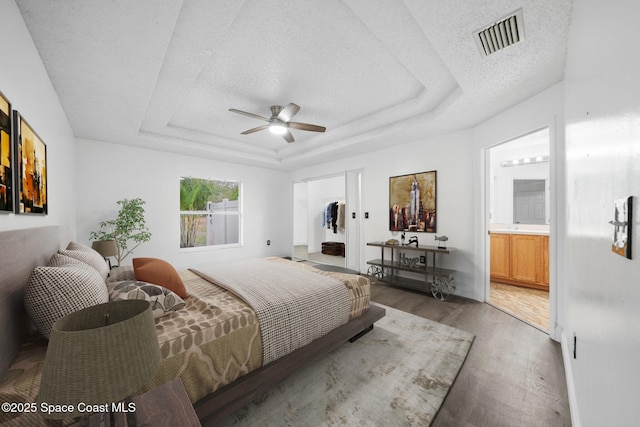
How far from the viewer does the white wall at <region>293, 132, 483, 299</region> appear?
346 cm

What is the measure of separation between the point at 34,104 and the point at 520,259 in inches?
223

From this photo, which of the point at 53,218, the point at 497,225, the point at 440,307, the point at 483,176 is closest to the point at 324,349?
the point at 440,307

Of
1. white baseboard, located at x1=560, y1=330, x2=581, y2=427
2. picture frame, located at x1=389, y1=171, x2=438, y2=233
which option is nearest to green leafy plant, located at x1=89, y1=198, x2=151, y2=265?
picture frame, located at x1=389, y1=171, x2=438, y2=233

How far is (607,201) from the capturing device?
89 cm

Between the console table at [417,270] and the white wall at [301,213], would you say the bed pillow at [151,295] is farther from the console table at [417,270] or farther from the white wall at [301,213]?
the white wall at [301,213]

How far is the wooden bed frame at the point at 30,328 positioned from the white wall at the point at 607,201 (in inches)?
58.1

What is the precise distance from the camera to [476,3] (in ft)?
4.67

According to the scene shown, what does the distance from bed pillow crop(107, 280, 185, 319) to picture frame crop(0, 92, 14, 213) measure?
65 centimetres

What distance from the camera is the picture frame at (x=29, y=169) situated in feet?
4.33

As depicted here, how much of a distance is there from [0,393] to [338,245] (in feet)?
20.9

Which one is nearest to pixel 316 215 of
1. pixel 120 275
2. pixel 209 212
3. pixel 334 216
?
pixel 334 216

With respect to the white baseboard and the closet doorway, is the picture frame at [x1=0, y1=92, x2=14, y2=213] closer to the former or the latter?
the white baseboard

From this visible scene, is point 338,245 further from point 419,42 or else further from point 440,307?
point 419,42

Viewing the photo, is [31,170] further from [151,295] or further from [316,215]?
[316,215]
